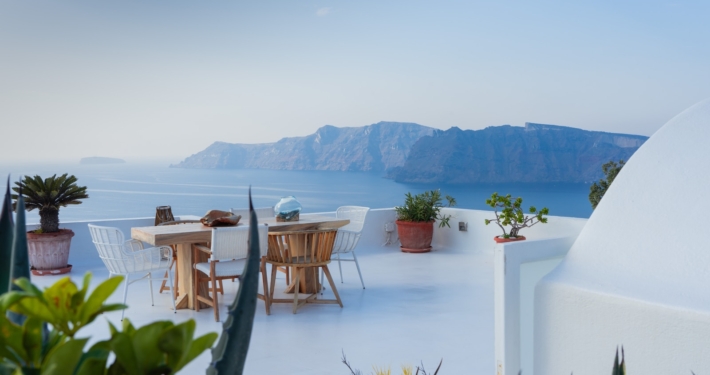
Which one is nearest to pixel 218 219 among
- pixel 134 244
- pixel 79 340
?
pixel 134 244

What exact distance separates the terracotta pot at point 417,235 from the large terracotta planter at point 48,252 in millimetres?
4118

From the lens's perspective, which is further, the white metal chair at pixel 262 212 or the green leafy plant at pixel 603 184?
the green leafy plant at pixel 603 184

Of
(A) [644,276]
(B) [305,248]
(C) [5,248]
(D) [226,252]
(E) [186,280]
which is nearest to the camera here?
(C) [5,248]

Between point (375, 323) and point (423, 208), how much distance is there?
3811 millimetres

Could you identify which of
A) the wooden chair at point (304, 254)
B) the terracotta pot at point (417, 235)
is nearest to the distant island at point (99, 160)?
the terracotta pot at point (417, 235)

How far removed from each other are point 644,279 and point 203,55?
14.8 meters

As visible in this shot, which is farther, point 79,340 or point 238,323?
point 238,323

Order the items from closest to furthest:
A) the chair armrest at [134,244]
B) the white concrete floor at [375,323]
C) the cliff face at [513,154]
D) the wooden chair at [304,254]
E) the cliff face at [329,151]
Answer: the white concrete floor at [375,323] < the wooden chair at [304,254] < the chair armrest at [134,244] < the cliff face at [513,154] < the cliff face at [329,151]

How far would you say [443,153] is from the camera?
53.9 feet

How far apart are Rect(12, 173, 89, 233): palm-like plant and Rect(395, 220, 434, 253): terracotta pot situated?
159 inches

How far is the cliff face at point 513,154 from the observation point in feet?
48.4

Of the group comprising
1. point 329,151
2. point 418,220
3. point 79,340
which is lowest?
point 418,220

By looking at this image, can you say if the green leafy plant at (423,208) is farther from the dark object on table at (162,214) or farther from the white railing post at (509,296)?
the white railing post at (509,296)

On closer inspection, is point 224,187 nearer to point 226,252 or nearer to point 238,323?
point 226,252
